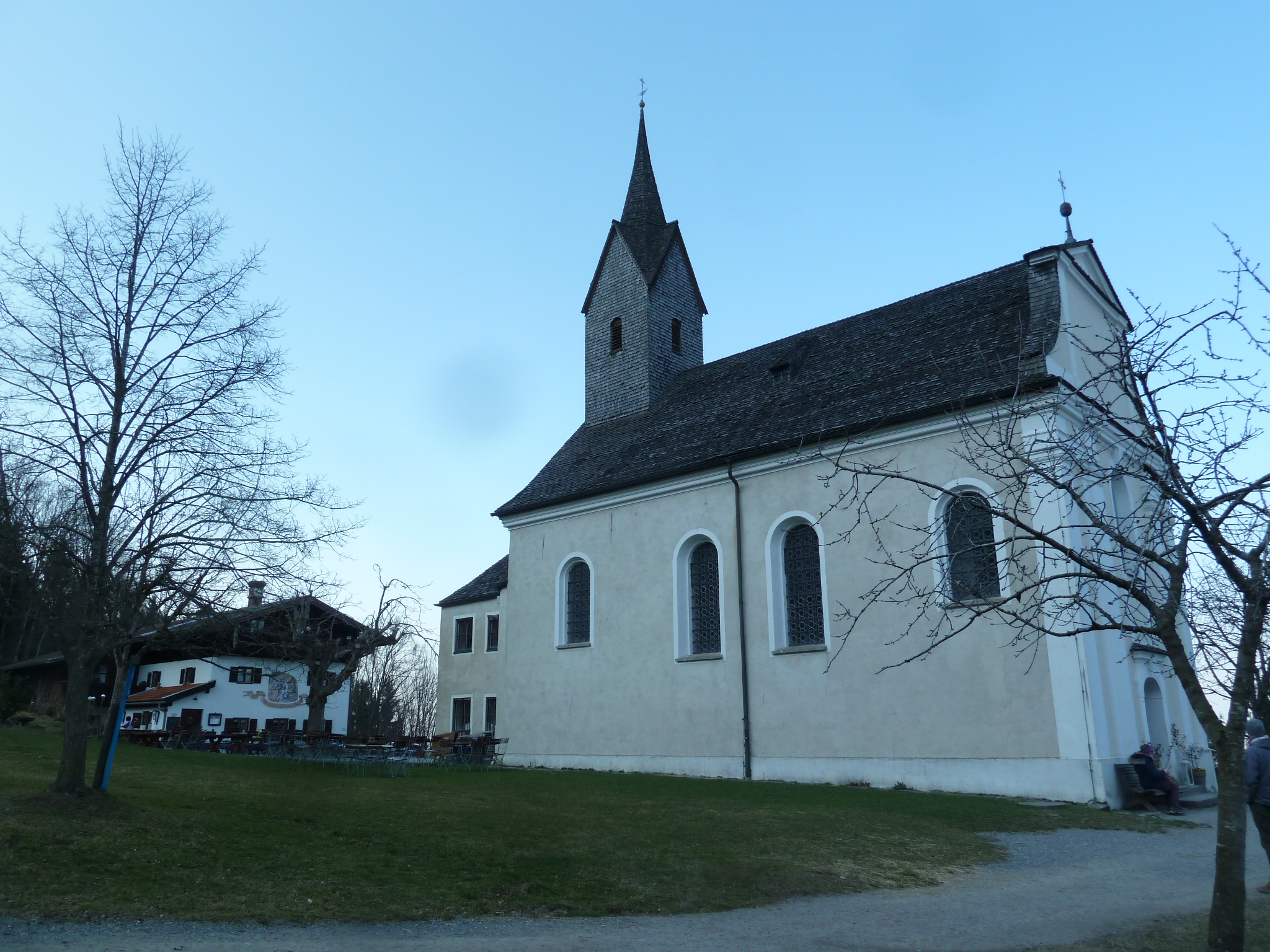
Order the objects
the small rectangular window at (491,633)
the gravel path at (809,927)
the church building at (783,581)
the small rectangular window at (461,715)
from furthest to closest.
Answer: the small rectangular window at (461,715), the small rectangular window at (491,633), the church building at (783,581), the gravel path at (809,927)

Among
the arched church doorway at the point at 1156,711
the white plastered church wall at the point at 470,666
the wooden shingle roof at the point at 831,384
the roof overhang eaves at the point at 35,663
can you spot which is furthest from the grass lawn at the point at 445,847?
the roof overhang eaves at the point at 35,663

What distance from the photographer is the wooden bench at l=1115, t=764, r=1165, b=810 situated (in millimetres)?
14953

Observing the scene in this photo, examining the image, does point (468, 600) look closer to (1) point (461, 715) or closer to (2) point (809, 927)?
(1) point (461, 715)

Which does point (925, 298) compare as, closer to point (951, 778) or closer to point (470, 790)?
point (951, 778)

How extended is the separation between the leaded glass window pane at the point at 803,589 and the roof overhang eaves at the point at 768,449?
1879 millimetres

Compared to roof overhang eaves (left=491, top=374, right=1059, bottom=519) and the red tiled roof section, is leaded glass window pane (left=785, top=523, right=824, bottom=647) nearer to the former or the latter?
roof overhang eaves (left=491, top=374, right=1059, bottom=519)

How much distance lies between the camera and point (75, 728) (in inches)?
385

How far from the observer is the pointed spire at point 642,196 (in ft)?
98.5

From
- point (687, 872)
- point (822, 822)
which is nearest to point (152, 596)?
point (687, 872)

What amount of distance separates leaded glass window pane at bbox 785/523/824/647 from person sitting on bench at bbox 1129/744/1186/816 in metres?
6.02

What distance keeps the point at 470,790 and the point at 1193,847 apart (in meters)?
10.1

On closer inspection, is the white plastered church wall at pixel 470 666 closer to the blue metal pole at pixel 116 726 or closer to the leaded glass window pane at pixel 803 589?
the leaded glass window pane at pixel 803 589

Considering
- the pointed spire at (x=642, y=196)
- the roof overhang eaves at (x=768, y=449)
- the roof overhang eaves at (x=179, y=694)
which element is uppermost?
the pointed spire at (x=642, y=196)

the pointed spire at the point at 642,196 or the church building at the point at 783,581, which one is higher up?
the pointed spire at the point at 642,196
